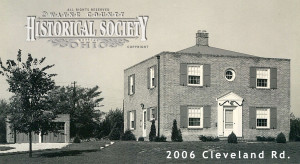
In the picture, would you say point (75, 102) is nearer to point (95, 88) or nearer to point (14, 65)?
point (95, 88)

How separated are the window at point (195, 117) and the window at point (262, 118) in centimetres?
402

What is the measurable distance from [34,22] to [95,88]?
111 feet

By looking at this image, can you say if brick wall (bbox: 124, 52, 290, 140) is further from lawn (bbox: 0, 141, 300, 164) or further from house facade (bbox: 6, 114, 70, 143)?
house facade (bbox: 6, 114, 70, 143)

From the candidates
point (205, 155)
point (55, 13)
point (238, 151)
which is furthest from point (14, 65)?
point (238, 151)

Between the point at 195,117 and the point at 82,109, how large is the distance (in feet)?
80.3

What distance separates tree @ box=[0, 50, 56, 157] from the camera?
2417 centimetres

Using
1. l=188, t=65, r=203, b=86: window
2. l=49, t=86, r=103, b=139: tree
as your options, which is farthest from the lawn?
l=49, t=86, r=103, b=139: tree

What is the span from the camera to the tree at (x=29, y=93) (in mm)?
24172

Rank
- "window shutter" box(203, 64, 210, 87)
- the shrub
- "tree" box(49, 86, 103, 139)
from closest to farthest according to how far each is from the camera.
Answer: the shrub < "window shutter" box(203, 64, 210, 87) < "tree" box(49, 86, 103, 139)

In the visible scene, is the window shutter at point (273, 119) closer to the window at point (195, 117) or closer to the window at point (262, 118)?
the window at point (262, 118)

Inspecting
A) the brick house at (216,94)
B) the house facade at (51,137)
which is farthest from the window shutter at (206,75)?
the house facade at (51,137)

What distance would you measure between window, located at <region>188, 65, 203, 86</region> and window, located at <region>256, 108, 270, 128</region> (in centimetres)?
443

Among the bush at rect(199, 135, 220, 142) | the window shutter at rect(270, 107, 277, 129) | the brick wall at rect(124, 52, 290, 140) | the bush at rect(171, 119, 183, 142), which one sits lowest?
the bush at rect(199, 135, 220, 142)

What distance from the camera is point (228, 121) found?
32.1 m
